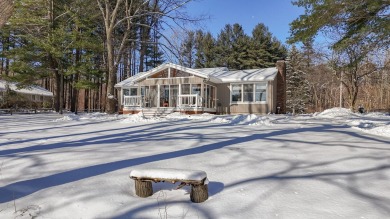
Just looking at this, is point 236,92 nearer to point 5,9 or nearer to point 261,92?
point 261,92

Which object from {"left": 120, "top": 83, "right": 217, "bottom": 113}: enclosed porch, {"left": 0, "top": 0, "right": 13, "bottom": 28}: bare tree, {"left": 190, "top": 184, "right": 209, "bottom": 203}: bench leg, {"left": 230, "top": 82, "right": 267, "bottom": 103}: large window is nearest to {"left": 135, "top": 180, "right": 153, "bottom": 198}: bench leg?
{"left": 190, "top": 184, "right": 209, "bottom": 203}: bench leg

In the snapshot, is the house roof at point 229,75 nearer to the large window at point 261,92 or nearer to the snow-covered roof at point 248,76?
the snow-covered roof at point 248,76

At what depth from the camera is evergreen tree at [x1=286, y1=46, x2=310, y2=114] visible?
3697 centimetres

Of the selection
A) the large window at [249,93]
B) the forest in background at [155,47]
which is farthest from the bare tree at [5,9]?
the large window at [249,93]

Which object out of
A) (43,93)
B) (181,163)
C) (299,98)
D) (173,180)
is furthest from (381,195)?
(43,93)

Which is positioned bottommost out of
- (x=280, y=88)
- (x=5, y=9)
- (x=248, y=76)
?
(x=280, y=88)

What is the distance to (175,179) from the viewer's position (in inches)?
125

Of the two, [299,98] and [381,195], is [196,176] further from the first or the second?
[299,98]

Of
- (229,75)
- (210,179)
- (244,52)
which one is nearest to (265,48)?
(244,52)

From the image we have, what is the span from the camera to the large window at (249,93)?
64.5 feet

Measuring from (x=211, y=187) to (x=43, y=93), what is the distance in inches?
1427

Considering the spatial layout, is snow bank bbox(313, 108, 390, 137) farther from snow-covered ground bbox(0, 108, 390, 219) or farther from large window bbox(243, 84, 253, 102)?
large window bbox(243, 84, 253, 102)

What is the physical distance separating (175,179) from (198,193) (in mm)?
316

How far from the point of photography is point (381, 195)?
3352 millimetres
